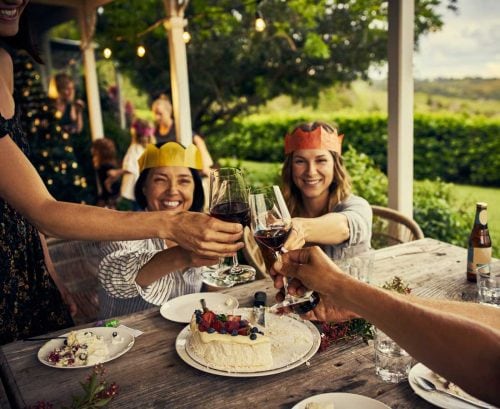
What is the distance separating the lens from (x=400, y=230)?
3.67m

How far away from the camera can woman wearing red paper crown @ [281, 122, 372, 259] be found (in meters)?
2.44

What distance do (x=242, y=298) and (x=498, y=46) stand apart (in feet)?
30.1

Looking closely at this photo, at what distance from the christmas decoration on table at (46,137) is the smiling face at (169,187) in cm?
390

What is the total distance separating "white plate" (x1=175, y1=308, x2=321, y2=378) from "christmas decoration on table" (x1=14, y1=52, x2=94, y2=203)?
5.01 metres

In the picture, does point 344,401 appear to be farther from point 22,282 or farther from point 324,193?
point 324,193

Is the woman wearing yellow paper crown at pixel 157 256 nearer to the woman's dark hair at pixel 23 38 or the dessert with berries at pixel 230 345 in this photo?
the dessert with berries at pixel 230 345

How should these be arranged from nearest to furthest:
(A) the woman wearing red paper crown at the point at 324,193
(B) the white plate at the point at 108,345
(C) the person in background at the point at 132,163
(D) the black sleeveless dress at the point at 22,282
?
(B) the white plate at the point at 108,345
(D) the black sleeveless dress at the point at 22,282
(A) the woman wearing red paper crown at the point at 324,193
(C) the person in background at the point at 132,163

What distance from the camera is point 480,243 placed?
2154mm

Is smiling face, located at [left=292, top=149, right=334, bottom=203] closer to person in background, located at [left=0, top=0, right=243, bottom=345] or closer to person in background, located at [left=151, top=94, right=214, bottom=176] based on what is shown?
person in background, located at [left=0, top=0, right=243, bottom=345]

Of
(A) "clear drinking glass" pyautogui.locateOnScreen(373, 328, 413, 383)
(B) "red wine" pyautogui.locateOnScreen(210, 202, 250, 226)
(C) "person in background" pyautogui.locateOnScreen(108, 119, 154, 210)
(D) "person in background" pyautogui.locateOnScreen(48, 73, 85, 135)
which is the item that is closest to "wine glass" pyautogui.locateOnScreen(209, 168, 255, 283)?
(B) "red wine" pyautogui.locateOnScreen(210, 202, 250, 226)

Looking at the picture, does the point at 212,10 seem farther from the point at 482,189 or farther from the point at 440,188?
the point at 482,189

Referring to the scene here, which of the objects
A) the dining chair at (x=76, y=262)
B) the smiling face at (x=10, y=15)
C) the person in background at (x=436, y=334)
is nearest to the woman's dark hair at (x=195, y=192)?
the dining chair at (x=76, y=262)

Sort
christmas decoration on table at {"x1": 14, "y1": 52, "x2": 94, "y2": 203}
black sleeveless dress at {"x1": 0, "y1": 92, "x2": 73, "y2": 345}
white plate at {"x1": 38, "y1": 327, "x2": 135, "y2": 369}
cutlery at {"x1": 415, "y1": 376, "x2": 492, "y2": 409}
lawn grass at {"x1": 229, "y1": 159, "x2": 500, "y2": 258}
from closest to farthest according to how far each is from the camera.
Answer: cutlery at {"x1": 415, "y1": 376, "x2": 492, "y2": 409}, white plate at {"x1": 38, "y1": 327, "x2": 135, "y2": 369}, black sleeveless dress at {"x1": 0, "y1": 92, "x2": 73, "y2": 345}, christmas decoration on table at {"x1": 14, "y1": 52, "x2": 94, "y2": 203}, lawn grass at {"x1": 229, "y1": 159, "x2": 500, "y2": 258}

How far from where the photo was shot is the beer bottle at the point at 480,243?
2148 millimetres
